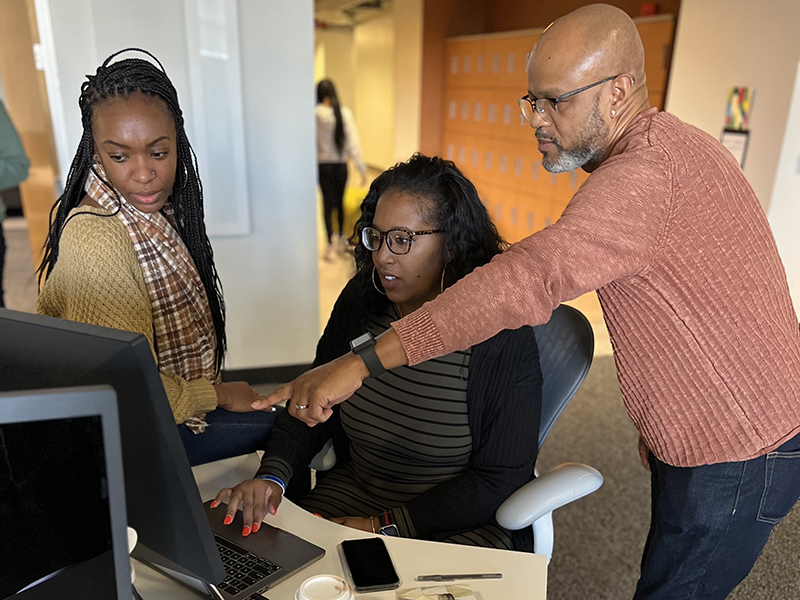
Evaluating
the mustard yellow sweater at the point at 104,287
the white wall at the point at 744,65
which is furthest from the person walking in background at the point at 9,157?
the white wall at the point at 744,65

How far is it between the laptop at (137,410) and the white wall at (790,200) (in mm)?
3577

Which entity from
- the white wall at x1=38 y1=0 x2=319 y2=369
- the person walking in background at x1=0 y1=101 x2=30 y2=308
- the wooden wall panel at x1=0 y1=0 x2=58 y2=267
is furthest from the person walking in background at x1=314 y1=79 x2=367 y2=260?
the person walking in background at x1=0 y1=101 x2=30 y2=308

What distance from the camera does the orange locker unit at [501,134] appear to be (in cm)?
577

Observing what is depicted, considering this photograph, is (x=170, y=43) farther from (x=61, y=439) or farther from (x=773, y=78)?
(x=773, y=78)

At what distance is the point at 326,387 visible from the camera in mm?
970

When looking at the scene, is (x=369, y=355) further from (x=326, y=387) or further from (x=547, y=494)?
(x=547, y=494)

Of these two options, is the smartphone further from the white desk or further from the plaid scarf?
the plaid scarf

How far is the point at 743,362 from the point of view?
110cm

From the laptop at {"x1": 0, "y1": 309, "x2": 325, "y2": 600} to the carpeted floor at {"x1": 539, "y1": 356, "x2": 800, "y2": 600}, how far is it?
61.3 inches

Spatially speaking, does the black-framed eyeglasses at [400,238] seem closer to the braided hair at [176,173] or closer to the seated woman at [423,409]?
the seated woman at [423,409]

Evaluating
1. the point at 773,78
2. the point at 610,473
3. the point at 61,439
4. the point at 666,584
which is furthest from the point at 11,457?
the point at 773,78

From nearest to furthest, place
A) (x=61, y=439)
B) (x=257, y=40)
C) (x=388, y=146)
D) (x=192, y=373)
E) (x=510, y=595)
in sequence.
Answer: (x=61, y=439) < (x=510, y=595) < (x=192, y=373) < (x=257, y=40) < (x=388, y=146)

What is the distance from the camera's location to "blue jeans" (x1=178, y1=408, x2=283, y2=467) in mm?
1440

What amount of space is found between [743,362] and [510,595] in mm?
580
